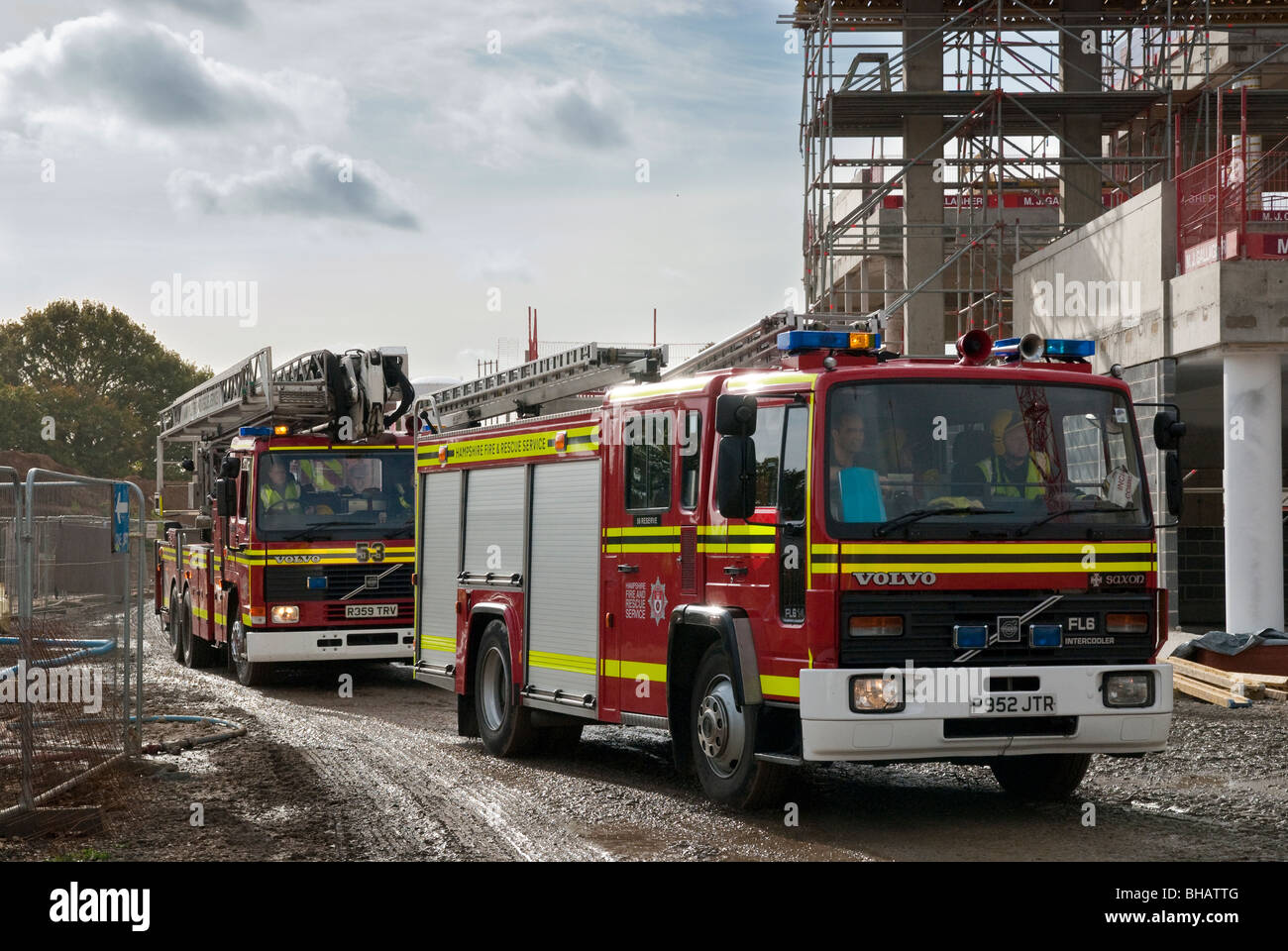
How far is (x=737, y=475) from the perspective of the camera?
8914mm

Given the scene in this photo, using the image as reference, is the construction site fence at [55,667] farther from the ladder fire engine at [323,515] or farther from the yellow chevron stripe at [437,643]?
the ladder fire engine at [323,515]

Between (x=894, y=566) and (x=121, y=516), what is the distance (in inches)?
213

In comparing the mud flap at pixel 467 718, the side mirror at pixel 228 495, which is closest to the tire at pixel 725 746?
the mud flap at pixel 467 718

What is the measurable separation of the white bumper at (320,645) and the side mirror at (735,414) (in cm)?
1002

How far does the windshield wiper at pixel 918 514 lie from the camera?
855 cm

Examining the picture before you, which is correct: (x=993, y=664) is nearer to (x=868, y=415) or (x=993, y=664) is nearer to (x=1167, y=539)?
(x=868, y=415)

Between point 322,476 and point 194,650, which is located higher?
point 322,476

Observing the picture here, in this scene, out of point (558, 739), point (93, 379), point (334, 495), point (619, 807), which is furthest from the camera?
point (93, 379)

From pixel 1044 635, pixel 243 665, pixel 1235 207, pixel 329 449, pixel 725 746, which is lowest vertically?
pixel 243 665

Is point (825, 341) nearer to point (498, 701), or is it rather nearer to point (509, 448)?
point (509, 448)

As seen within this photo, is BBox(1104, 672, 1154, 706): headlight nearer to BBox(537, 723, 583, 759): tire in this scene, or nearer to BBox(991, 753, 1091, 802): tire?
BBox(991, 753, 1091, 802): tire

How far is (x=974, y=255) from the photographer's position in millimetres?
33781

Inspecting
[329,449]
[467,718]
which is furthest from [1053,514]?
[329,449]

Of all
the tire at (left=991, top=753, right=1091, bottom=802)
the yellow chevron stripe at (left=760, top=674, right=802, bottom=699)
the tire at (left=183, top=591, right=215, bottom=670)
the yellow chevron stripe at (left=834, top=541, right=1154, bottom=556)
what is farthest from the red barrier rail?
the tire at (left=183, top=591, right=215, bottom=670)
